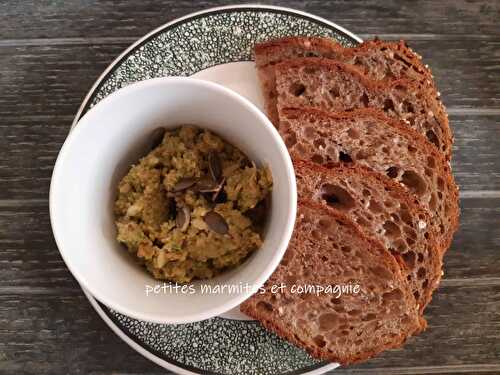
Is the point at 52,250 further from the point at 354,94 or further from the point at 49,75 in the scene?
the point at 354,94

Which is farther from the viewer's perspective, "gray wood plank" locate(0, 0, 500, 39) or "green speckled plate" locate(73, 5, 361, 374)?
"gray wood plank" locate(0, 0, 500, 39)

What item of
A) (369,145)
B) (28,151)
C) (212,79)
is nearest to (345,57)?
(369,145)

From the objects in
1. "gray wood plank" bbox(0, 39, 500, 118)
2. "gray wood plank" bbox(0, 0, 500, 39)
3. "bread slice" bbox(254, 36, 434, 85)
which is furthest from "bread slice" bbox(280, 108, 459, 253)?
"gray wood plank" bbox(0, 39, 500, 118)

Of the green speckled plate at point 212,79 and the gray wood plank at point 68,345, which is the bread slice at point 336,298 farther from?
the gray wood plank at point 68,345

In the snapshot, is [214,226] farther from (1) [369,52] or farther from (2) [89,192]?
(1) [369,52]

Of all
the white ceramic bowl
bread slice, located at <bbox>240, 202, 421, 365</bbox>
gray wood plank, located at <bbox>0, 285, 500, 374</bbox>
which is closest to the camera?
the white ceramic bowl

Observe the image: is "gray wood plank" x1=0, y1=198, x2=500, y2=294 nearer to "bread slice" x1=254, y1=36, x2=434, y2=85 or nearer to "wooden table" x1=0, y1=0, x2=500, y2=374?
"wooden table" x1=0, y1=0, x2=500, y2=374

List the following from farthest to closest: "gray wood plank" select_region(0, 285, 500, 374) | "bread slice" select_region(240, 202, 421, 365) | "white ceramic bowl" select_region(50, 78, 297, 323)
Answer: "gray wood plank" select_region(0, 285, 500, 374) → "bread slice" select_region(240, 202, 421, 365) → "white ceramic bowl" select_region(50, 78, 297, 323)

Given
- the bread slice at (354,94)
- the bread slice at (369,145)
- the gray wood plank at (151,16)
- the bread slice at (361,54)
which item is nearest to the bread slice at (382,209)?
the bread slice at (369,145)
